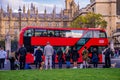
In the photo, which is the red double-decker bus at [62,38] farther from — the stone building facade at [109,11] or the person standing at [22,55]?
the stone building facade at [109,11]

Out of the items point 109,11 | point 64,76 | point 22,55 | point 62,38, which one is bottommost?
point 64,76

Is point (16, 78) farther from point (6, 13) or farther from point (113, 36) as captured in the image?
point (6, 13)

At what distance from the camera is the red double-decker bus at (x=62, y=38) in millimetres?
33938

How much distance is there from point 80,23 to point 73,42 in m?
44.0

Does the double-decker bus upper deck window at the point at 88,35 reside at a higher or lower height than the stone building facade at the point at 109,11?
lower

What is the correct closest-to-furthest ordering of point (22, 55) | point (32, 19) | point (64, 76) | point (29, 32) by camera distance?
point (64, 76)
point (22, 55)
point (29, 32)
point (32, 19)

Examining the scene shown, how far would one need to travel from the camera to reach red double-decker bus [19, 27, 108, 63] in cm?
3394

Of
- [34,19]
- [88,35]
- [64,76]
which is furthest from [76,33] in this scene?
[34,19]

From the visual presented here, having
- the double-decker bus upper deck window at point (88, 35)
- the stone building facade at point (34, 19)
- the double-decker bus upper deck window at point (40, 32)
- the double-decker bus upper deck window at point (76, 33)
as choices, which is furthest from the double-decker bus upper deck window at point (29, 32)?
the stone building facade at point (34, 19)

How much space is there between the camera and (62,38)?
115 ft

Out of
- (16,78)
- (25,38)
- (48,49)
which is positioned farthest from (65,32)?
(16,78)

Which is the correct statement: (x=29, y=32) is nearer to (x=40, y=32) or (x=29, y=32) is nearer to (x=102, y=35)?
(x=40, y=32)

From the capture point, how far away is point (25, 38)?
1326 inches

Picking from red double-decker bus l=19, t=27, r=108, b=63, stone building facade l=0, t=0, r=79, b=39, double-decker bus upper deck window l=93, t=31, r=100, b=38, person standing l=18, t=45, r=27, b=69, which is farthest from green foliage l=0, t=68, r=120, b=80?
stone building facade l=0, t=0, r=79, b=39
